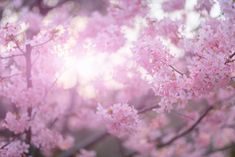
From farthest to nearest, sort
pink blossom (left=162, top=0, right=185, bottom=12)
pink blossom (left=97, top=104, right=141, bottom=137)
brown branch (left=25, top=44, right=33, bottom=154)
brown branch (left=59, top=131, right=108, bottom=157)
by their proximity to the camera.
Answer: brown branch (left=59, top=131, right=108, bottom=157) → pink blossom (left=162, top=0, right=185, bottom=12) → brown branch (left=25, top=44, right=33, bottom=154) → pink blossom (left=97, top=104, right=141, bottom=137)

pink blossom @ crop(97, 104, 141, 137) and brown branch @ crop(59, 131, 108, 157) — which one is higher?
pink blossom @ crop(97, 104, 141, 137)

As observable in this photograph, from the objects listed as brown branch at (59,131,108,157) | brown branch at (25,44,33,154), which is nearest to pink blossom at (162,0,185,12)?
brown branch at (25,44,33,154)

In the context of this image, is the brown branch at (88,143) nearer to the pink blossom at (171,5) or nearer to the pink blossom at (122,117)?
the pink blossom at (171,5)

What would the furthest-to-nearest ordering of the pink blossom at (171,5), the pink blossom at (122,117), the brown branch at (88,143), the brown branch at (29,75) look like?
the brown branch at (88,143) < the pink blossom at (171,5) < the brown branch at (29,75) < the pink blossom at (122,117)

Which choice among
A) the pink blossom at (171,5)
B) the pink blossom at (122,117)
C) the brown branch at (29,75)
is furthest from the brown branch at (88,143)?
the pink blossom at (122,117)

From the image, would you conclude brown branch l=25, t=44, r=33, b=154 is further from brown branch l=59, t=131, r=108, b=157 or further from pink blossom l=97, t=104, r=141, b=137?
brown branch l=59, t=131, r=108, b=157

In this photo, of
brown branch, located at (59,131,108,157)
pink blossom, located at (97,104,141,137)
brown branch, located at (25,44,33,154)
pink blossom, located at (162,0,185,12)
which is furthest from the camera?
brown branch, located at (59,131,108,157)

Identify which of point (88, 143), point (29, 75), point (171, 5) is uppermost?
point (29, 75)

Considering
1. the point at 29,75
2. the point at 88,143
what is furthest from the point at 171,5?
the point at 88,143

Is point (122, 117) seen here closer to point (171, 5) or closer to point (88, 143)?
point (171, 5)

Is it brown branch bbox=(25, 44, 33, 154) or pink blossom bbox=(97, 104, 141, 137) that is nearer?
pink blossom bbox=(97, 104, 141, 137)

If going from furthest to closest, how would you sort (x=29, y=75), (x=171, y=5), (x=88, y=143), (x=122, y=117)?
(x=88, y=143) < (x=171, y=5) < (x=29, y=75) < (x=122, y=117)
